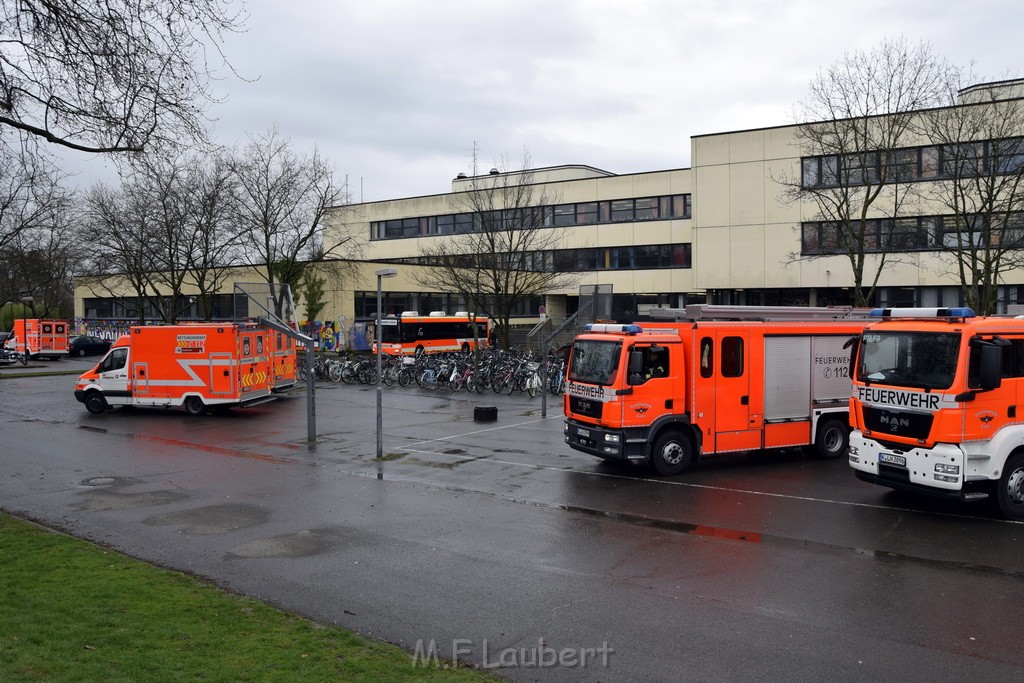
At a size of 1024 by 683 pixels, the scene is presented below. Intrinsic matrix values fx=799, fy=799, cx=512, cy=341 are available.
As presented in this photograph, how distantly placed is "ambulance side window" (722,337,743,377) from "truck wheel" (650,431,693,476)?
145 centimetres

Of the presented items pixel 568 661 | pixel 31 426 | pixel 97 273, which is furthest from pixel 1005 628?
pixel 97 273

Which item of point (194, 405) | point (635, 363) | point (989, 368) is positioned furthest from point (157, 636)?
point (194, 405)

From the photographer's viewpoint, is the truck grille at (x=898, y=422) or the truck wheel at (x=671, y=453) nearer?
the truck grille at (x=898, y=422)

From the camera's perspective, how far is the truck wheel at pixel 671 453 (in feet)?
45.7

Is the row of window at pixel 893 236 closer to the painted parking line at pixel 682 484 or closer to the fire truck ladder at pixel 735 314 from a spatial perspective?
the fire truck ladder at pixel 735 314

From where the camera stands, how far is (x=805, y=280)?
137 feet

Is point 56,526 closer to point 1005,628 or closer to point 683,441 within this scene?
point 683,441

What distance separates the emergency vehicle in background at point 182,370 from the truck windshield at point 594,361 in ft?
39.3

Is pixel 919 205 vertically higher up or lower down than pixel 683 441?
higher up

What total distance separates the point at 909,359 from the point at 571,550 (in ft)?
18.7

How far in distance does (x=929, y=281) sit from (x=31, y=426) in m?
37.9

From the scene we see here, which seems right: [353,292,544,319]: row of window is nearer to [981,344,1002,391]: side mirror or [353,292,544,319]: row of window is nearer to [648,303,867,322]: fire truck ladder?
[648,303,867,322]: fire truck ladder

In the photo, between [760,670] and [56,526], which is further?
[56,526]

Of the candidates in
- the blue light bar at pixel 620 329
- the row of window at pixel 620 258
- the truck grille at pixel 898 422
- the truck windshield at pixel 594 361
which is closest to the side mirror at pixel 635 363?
the truck windshield at pixel 594 361
